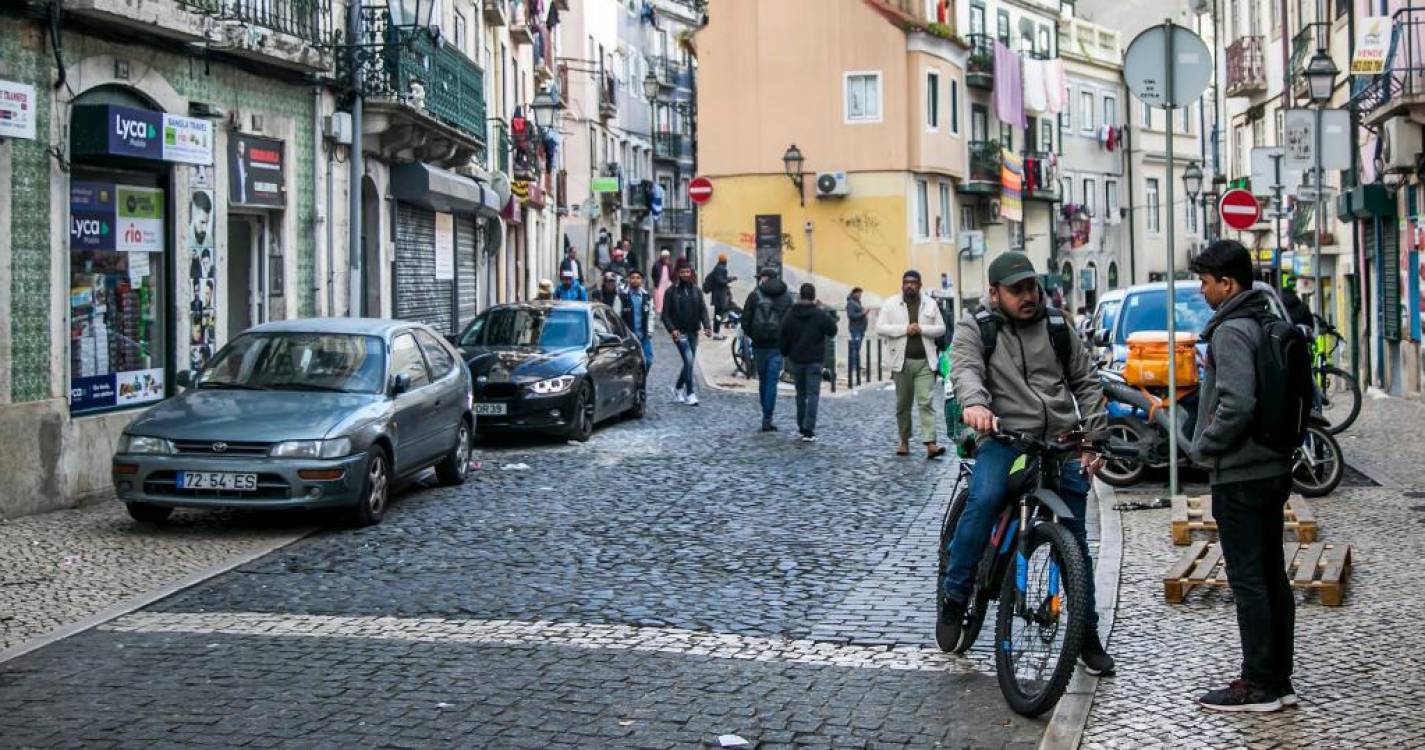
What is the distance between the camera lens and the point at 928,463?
55.4 ft

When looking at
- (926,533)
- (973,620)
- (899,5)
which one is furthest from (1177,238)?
(973,620)

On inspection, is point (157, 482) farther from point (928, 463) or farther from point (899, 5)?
point (899, 5)

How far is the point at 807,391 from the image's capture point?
1931cm

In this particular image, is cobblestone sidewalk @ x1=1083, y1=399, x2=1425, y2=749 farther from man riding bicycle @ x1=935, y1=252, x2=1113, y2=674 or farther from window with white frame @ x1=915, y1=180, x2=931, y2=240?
window with white frame @ x1=915, y1=180, x2=931, y2=240

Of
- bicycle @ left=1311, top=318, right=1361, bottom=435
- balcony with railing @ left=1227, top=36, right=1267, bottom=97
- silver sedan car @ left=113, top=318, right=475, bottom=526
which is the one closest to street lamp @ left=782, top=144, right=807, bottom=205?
balcony with railing @ left=1227, top=36, right=1267, bottom=97

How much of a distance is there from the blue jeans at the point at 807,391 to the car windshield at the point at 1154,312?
12.5ft

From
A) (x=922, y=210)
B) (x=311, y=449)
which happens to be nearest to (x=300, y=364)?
(x=311, y=449)

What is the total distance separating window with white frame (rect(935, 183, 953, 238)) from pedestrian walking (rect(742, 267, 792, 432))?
30.2 meters

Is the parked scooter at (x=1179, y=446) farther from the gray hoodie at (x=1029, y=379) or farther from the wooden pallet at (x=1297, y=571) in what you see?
the gray hoodie at (x=1029, y=379)

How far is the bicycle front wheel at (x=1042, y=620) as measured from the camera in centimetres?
640

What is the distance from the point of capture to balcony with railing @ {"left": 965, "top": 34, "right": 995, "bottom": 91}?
2136 inches

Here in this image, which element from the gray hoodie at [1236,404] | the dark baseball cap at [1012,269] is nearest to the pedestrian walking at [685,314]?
the dark baseball cap at [1012,269]

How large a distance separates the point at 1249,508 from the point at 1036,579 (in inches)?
33.6

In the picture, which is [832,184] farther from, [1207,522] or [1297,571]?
[1297,571]
